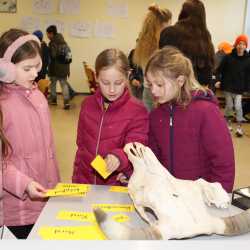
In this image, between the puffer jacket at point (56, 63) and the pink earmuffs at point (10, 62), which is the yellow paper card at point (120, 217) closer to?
the pink earmuffs at point (10, 62)

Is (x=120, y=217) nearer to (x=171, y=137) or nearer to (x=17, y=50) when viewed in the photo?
(x=171, y=137)

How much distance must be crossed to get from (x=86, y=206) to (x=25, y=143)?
0.39m

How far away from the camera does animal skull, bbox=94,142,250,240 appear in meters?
0.91

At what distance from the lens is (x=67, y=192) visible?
1.20m

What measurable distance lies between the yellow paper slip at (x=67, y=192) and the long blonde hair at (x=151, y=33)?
1985 millimetres

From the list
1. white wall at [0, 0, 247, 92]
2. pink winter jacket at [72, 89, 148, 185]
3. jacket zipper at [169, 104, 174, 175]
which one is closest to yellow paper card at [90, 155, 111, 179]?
pink winter jacket at [72, 89, 148, 185]

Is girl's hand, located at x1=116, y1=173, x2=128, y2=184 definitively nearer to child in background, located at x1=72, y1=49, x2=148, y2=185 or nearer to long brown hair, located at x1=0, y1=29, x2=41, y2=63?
child in background, located at x1=72, y1=49, x2=148, y2=185

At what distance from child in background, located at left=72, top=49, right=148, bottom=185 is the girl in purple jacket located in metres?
0.10

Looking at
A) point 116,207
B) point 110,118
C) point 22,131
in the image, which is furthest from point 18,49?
point 116,207

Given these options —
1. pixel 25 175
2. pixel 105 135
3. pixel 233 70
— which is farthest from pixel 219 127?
pixel 233 70

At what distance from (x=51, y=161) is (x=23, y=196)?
220mm

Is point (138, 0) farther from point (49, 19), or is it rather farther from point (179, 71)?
point (179, 71)

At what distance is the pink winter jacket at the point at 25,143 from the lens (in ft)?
4.74

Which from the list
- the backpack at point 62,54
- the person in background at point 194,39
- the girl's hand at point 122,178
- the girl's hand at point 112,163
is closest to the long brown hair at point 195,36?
→ the person in background at point 194,39
